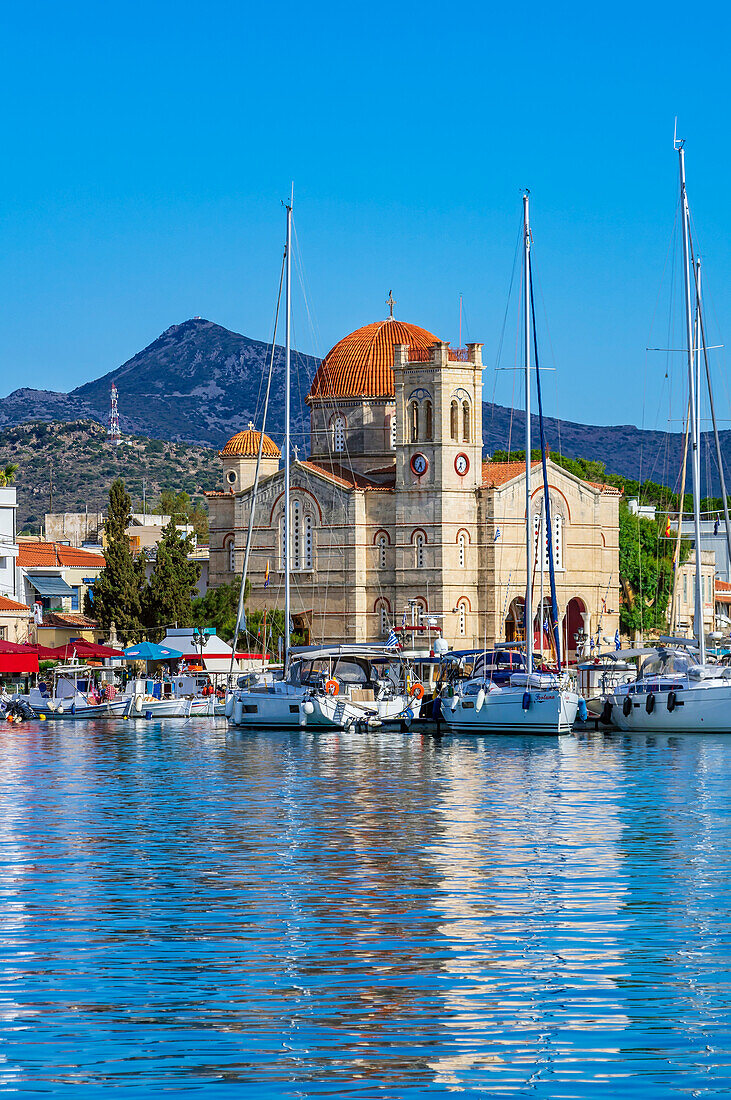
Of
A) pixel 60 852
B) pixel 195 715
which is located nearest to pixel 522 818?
pixel 60 852

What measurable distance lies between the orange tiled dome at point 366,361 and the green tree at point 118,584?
18.7 m

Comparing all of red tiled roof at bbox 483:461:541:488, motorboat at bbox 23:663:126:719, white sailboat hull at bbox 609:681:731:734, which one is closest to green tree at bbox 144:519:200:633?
red tiled roof at bbox 483:461:541:488

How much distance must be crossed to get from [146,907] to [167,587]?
6786 cm

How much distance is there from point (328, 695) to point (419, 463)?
1523 inches

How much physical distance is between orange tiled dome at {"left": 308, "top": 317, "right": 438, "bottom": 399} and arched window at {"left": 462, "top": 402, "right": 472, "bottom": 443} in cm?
738

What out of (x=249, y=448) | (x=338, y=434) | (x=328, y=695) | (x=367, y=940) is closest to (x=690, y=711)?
(x=328, y=695)

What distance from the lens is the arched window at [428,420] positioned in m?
92.6

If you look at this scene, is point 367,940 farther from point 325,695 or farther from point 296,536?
point 296,536

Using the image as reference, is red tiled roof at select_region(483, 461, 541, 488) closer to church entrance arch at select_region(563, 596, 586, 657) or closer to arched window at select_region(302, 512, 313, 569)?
church entrance arch at select_region(563, 596, 586, 657)

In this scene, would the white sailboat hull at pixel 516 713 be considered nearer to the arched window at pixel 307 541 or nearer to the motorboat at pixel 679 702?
the motorboat at pixel 679 702

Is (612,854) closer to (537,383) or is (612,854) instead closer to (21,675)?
(537,383)

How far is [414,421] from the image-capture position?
306 ft

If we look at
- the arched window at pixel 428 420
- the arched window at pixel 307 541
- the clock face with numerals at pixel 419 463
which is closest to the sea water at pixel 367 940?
the clock face with numerals at pixel 419 463

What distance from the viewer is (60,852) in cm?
2566
